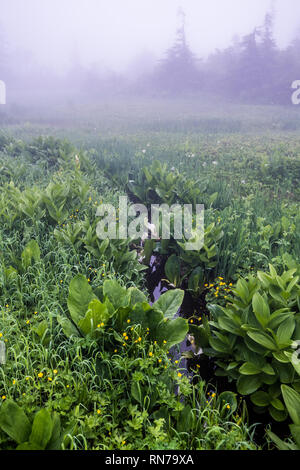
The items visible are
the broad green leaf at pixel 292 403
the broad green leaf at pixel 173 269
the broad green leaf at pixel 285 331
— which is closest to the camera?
the broad green leaf at pixel 292 403

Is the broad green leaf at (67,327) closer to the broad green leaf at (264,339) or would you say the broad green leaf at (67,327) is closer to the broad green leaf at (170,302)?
the broad green leaf at (170,302)

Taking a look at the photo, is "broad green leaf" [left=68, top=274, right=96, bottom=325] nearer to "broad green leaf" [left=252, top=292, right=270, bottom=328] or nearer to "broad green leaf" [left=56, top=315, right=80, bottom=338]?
"broad green leaf" [left=56, top=315, right=80, bottom=338]

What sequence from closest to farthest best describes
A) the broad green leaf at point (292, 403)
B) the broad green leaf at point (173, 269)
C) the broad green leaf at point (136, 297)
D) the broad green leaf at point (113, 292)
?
the broad green leaf at point (292, 403)
the broad green leaf at point (113, 292)
the broad green leaf at point (136, 297)
the broad green leaf at point (173, 269)

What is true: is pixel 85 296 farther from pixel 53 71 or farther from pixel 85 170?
pixel 53 71

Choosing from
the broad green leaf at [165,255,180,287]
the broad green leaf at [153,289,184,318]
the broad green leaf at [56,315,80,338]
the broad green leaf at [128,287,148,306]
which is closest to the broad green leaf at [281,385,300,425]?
the broad green leaf at [153,289,184,318]

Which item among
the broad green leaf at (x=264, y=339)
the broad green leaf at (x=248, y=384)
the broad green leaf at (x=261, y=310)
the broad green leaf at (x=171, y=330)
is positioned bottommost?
the broad green leaf at (x=248, y=384)

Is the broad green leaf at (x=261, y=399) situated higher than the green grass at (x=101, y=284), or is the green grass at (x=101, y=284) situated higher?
the green grass at (x=101, y=284)

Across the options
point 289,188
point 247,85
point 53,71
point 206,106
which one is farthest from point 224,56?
point 289,188

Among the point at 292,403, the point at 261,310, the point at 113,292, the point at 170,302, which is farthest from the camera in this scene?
the point at 170,302

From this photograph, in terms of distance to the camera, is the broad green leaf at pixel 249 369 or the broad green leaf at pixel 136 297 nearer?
the broad green leaf at pixel 249 369

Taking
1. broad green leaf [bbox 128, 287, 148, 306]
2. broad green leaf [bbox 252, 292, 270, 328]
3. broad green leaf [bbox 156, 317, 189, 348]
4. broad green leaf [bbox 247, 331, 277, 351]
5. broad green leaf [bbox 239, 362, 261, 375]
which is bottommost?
broad green leaf [bbox 239, 362, 261, 375]

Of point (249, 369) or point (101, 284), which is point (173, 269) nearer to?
point (101, 284)

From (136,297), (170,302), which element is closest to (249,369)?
(170,302)

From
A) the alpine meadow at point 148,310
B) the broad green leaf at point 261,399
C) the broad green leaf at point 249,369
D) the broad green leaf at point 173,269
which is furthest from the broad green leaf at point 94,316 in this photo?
the broad green leaf at point 173,269
